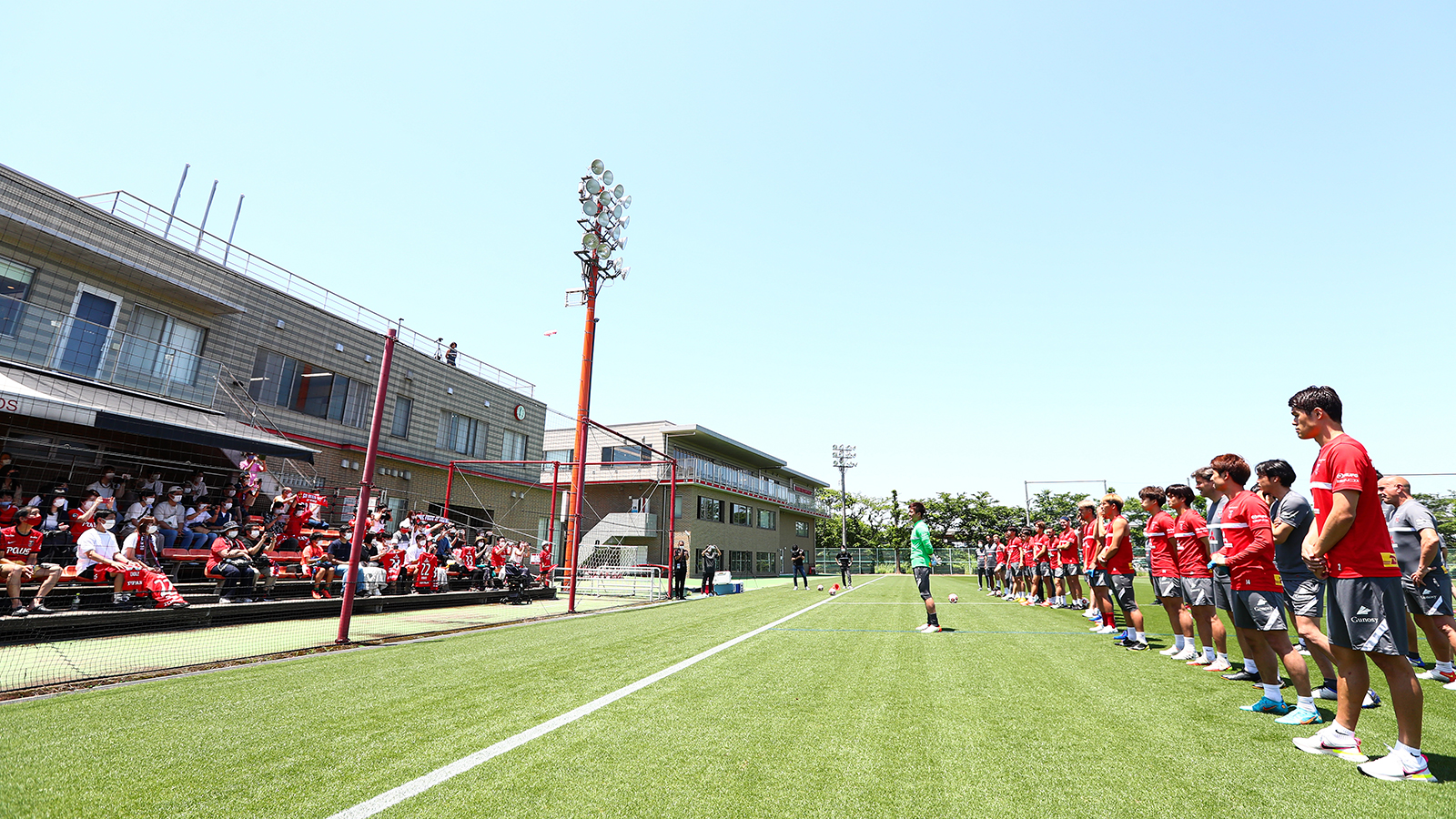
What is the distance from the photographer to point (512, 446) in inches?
1137

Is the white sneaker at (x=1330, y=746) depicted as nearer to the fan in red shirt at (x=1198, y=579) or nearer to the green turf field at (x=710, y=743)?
the green turf field at (x=710, y=743)

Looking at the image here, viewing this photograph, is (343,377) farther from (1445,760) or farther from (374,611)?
(1445,760)

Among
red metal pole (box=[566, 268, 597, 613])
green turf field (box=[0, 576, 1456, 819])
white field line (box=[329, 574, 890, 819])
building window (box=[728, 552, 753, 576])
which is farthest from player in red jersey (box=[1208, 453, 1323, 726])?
building window (box=[728, 552, 753, 576])

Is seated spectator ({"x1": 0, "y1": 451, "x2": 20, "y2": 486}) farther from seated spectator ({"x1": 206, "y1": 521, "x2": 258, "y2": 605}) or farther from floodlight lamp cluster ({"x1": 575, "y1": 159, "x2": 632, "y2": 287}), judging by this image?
floodlight lamp cluster ({"x1": 575, "y1": 159, "x2": 632, "y2": 287})

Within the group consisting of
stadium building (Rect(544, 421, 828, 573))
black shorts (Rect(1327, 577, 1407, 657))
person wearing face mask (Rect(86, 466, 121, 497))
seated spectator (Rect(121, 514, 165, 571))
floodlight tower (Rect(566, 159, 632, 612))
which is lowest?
black shorts (Rect(1327, 577, 1407, 657))

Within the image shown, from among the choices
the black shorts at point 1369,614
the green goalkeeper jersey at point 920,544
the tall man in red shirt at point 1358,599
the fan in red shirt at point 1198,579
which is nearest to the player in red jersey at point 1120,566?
the fan in red shirt at point 1198,579

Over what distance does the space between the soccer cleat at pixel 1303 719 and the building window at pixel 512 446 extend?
27.0 meters

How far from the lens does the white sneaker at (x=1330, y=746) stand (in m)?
3.55

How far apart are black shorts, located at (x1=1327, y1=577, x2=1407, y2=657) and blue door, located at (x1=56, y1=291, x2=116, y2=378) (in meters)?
19.5

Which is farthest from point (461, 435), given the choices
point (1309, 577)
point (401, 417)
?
point (1309, 577)

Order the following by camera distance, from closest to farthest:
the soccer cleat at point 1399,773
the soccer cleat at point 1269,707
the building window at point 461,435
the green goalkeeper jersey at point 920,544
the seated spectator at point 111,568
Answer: the soccer cleat at point 1399,773 → the soccer cleat at point 1269,707 → the seated spectator at point 111,568 → the green goalkeeper jersey at point 920,544 → the building window at point 461,435

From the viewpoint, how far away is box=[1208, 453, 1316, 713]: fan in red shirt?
444cm

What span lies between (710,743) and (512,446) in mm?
26790

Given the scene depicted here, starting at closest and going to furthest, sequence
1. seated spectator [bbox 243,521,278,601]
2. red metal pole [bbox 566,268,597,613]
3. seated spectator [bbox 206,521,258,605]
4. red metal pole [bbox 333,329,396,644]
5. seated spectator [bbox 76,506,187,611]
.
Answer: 1. red metal pole [bbox 333,329,396,644]
2. seated spectator [bbox 76,506,187,611]
3. seated spectator [bbox 206,521,258,605]
4. seated spectator [bbox 243,521,278,601]
5. red metal pole [bbox 566,268,597,613]
